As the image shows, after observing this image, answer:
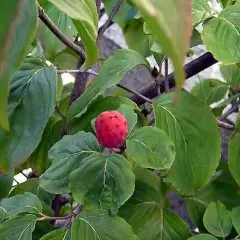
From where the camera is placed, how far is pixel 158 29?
174mm

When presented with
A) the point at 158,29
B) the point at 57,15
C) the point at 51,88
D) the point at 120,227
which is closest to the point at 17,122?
the point at 51,88

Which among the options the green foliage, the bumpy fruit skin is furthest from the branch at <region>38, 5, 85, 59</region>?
the bumpy fruit skin

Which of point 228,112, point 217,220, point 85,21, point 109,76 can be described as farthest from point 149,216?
point 85,21

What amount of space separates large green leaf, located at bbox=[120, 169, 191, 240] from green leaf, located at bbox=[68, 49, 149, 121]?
0.45ft

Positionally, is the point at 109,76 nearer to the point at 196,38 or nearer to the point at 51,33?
the point at 196,38

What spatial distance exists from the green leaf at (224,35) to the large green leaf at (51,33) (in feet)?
0.81

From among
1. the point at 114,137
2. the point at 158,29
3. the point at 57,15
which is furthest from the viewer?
the point at 57,15

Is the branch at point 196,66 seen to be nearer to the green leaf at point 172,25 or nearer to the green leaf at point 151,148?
the green leaf at point 151,148

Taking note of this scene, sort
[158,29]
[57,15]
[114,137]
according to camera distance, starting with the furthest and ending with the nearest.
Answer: [57,15] → [114,137] → [158,29]

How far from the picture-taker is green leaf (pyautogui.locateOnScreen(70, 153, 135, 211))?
0.55m

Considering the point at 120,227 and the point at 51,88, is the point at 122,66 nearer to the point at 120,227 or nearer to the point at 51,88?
the point at 51,88

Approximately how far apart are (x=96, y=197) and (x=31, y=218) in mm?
92

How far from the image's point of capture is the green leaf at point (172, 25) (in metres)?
0.17

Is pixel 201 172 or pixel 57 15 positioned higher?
pixel 57 15
